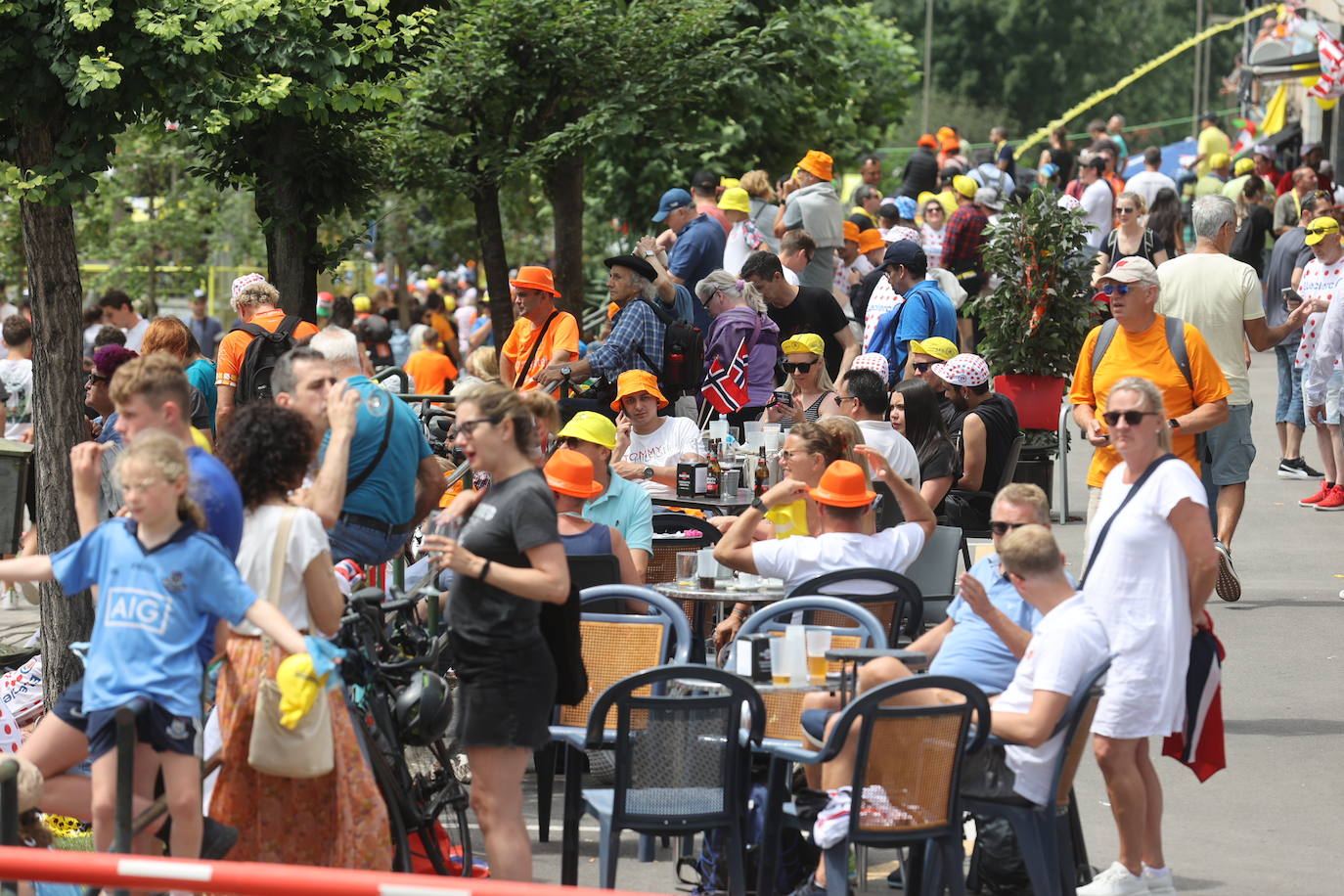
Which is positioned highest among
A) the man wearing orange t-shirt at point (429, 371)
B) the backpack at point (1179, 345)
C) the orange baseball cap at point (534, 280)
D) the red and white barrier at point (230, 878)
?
the orange baseball cap at point (534, 280)

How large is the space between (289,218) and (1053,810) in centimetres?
811

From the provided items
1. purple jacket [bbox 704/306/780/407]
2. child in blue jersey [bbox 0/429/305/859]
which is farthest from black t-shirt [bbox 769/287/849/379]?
child in blue jersey [bbox 0/429/305/859]

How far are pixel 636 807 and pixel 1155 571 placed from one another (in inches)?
79.0

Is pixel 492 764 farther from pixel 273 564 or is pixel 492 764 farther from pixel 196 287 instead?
pixel 196 287

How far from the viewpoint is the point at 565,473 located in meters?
7.56

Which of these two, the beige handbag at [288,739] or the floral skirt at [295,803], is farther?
the floral skirt at [295,803]

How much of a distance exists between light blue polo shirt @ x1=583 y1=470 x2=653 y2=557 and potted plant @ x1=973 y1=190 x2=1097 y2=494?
4.86 metres

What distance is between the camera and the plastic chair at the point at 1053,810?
230 inches

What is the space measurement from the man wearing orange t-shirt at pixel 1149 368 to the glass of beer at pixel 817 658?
2.36 meters

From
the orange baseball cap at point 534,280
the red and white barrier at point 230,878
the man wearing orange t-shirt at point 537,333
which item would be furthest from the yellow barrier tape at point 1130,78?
the red and white barrier at point 230,878

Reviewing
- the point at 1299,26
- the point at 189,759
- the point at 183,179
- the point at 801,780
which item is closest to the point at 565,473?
the point at 801,780

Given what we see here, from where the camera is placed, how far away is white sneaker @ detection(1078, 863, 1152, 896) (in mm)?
6234

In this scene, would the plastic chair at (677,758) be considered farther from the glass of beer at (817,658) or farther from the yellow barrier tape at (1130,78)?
the yellow barrier tape at (1130,78)

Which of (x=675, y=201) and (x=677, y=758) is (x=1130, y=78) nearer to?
(x=675, y=201)
